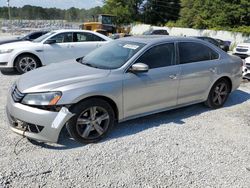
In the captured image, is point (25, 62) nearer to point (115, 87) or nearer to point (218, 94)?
point (115, 87)

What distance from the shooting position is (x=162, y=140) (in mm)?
4113

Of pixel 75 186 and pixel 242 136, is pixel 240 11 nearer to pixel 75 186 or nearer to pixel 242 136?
pixel 242 136

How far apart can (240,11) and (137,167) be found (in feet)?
107

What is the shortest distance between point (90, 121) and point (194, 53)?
2.42 metres

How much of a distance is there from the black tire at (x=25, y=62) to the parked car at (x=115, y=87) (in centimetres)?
396

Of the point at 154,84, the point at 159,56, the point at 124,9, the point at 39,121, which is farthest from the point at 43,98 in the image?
the point at 124,9

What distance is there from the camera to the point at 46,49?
27.5 ft

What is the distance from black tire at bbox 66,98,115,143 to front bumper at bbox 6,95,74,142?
0.46 feet

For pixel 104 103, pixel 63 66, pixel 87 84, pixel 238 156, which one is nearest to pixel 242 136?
pixel 238 156

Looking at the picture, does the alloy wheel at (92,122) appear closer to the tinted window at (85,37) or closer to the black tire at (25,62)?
the black tire at (25,62)

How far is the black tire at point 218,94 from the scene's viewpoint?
5477 millimetres

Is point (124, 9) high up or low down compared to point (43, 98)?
up

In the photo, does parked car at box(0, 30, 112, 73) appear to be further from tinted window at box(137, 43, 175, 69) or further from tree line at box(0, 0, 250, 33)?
tree line at box(0, 0, 250, 33)

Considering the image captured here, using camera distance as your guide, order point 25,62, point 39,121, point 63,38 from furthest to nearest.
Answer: point 63,38, point 25,62, point 39,121
